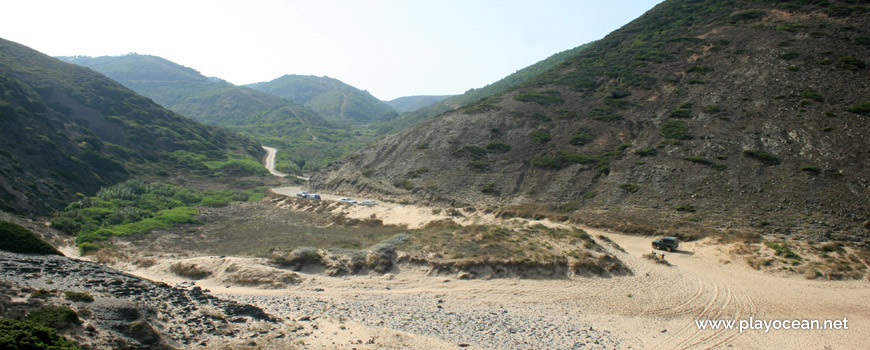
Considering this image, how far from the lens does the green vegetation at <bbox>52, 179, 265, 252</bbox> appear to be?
2591 cm

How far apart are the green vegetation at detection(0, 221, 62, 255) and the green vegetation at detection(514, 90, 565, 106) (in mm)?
55357

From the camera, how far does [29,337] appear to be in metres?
7.05

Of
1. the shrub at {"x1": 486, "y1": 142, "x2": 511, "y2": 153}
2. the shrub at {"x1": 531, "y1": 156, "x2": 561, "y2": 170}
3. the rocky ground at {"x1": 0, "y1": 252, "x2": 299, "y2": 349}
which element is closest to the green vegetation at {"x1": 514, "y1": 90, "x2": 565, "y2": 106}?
the shrub at {"x1": 486, "y1": 142, "x2": 511, "y2": 153}

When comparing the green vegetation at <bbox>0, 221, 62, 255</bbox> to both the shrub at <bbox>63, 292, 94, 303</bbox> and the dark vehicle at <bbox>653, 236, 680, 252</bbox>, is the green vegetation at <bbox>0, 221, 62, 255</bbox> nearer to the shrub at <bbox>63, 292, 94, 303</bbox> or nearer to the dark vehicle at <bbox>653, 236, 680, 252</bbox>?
the shrub at <bbox>63, 292, 94, 303</bbox>

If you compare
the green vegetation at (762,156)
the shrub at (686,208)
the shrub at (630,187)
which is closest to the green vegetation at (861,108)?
the green vegetation at (762,156)

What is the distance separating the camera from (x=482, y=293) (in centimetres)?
1631

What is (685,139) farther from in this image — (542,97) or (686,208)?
(542,97)

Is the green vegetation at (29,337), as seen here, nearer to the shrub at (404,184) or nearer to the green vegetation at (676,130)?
the shrub at (404,184)

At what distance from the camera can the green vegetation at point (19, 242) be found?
14.9 m

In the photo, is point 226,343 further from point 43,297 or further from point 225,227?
point 225,227

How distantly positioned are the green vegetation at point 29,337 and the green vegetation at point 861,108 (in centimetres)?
5458

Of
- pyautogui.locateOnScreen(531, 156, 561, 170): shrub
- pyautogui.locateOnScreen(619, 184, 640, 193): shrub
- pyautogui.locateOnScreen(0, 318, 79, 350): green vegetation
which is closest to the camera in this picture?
pyautogui.locateOnScreen(0, 318, 79, 350): green vegetation

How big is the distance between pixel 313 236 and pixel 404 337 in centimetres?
1607

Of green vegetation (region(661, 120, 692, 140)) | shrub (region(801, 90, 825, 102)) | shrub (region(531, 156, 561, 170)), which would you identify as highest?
shrub (region(801, 90, 825, 102))
